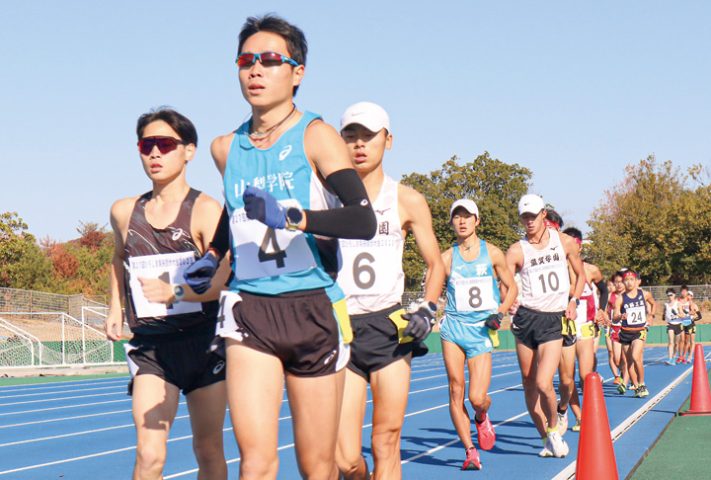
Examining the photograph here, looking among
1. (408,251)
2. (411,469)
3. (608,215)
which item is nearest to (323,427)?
(411,469)

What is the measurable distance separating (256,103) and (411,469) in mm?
5401

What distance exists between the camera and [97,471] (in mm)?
9203

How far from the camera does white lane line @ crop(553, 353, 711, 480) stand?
8.18 meters

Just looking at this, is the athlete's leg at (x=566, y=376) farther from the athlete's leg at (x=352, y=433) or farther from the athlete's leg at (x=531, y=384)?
the athlete's leg at (x=352, y=433)

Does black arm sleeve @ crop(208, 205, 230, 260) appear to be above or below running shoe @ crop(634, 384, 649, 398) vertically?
above

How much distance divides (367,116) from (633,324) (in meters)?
12.4

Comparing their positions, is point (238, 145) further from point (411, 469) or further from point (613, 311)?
point (613, 311)

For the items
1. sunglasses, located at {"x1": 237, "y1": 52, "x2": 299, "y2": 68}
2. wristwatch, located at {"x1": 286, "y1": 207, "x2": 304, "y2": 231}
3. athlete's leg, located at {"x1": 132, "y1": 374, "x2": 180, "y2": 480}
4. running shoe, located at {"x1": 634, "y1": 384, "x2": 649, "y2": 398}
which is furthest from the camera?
running shoe, located at {"x1": 634, "y1": 384, "x2": 649, "y2": 398}

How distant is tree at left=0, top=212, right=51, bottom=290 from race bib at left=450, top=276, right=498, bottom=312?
40.8 meters

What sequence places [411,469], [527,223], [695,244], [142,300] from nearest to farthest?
[142,300] < [411,469] < [527,223] < [695,244]

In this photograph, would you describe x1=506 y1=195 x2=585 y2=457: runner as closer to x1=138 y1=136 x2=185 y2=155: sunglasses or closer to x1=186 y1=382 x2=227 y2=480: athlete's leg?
x1=186 y1=382 x2=227 y2=480: athlete's leg

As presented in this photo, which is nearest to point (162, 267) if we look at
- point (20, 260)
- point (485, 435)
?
point (485, 435)

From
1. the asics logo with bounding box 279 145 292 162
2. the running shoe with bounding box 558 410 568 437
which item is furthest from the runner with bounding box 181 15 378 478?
the running shoe with bounding box 558 410 568 437

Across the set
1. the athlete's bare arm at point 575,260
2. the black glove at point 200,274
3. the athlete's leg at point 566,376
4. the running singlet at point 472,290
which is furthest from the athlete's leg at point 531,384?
the black glove at point 200,274
